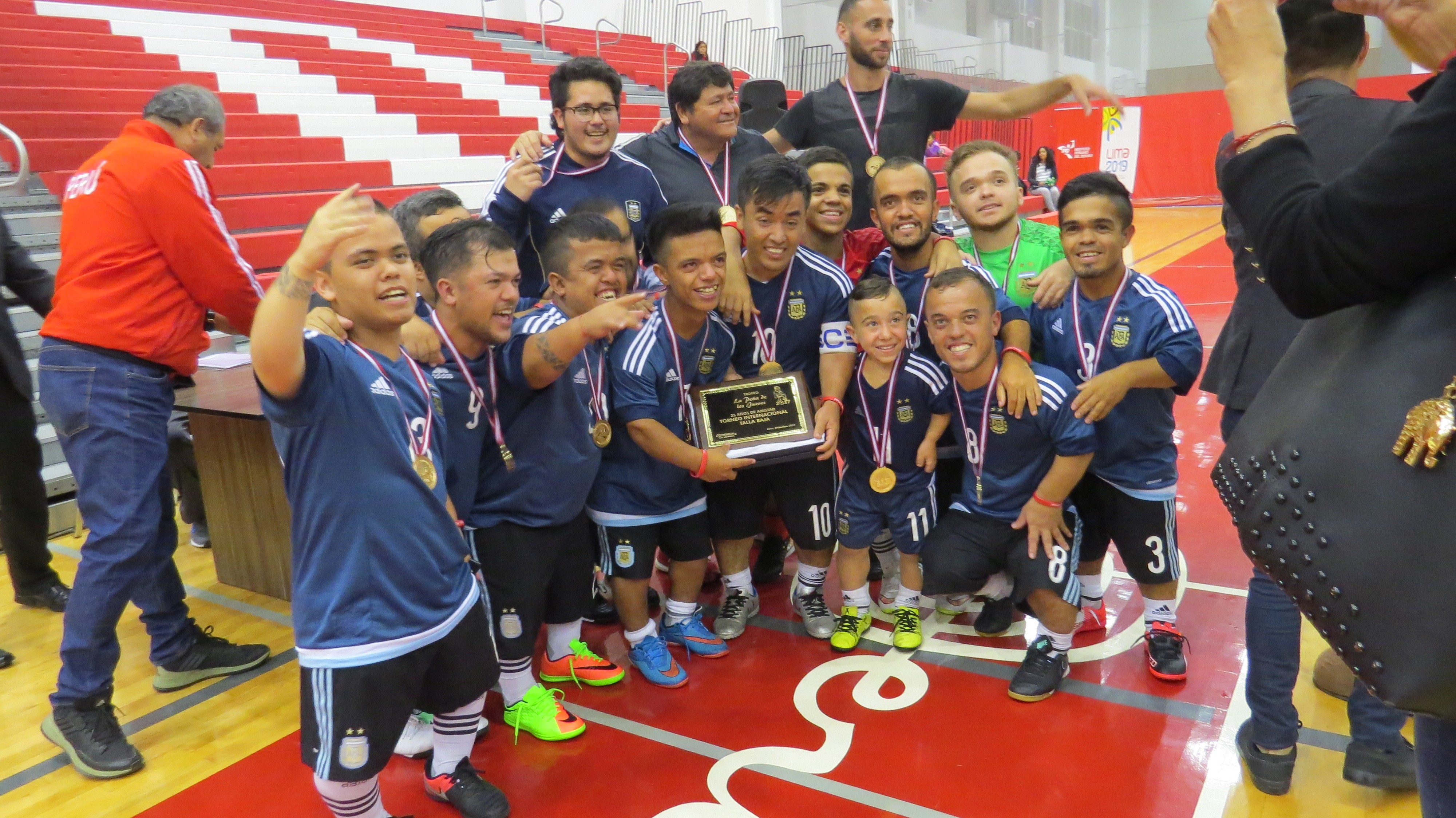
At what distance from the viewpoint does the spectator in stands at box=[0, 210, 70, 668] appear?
3441 mm

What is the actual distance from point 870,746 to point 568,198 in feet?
7.14

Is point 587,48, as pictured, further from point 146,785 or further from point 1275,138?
point 1275,138

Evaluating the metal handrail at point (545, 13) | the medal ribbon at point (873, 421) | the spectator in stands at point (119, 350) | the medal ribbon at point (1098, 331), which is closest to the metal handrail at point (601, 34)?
the metal handrail at point (545, 13)

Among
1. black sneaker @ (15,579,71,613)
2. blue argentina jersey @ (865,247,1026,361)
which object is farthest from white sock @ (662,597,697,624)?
black sneaker @ (15,579,71,613)

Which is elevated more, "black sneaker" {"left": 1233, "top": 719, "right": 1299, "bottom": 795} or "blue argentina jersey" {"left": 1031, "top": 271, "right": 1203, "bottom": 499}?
"blue argentina jersey" {"left": 1031, "top": 271, "right": 1203, "bottom": 499}

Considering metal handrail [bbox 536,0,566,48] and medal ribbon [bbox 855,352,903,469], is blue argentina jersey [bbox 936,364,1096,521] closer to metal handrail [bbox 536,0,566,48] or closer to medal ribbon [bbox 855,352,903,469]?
medal ribbon [bbox 855,352,903,469]

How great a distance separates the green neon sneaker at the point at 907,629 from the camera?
3.13m

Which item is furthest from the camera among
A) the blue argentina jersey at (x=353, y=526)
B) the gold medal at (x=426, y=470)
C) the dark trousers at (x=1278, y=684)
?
the dark trousers at (x=1278, y=684)

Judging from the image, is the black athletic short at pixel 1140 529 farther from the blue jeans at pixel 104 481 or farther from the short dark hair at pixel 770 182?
the blue jeans at pixel 104 481

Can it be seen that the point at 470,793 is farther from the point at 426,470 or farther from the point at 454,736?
the point at 426,470

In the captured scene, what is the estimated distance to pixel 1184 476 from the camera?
4535mm

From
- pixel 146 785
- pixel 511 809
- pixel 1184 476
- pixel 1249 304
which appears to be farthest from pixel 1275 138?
pixel 1184 476

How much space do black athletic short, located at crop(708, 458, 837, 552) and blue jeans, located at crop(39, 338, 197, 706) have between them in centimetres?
178

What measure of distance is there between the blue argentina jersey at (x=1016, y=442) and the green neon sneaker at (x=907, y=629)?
0.42 m
